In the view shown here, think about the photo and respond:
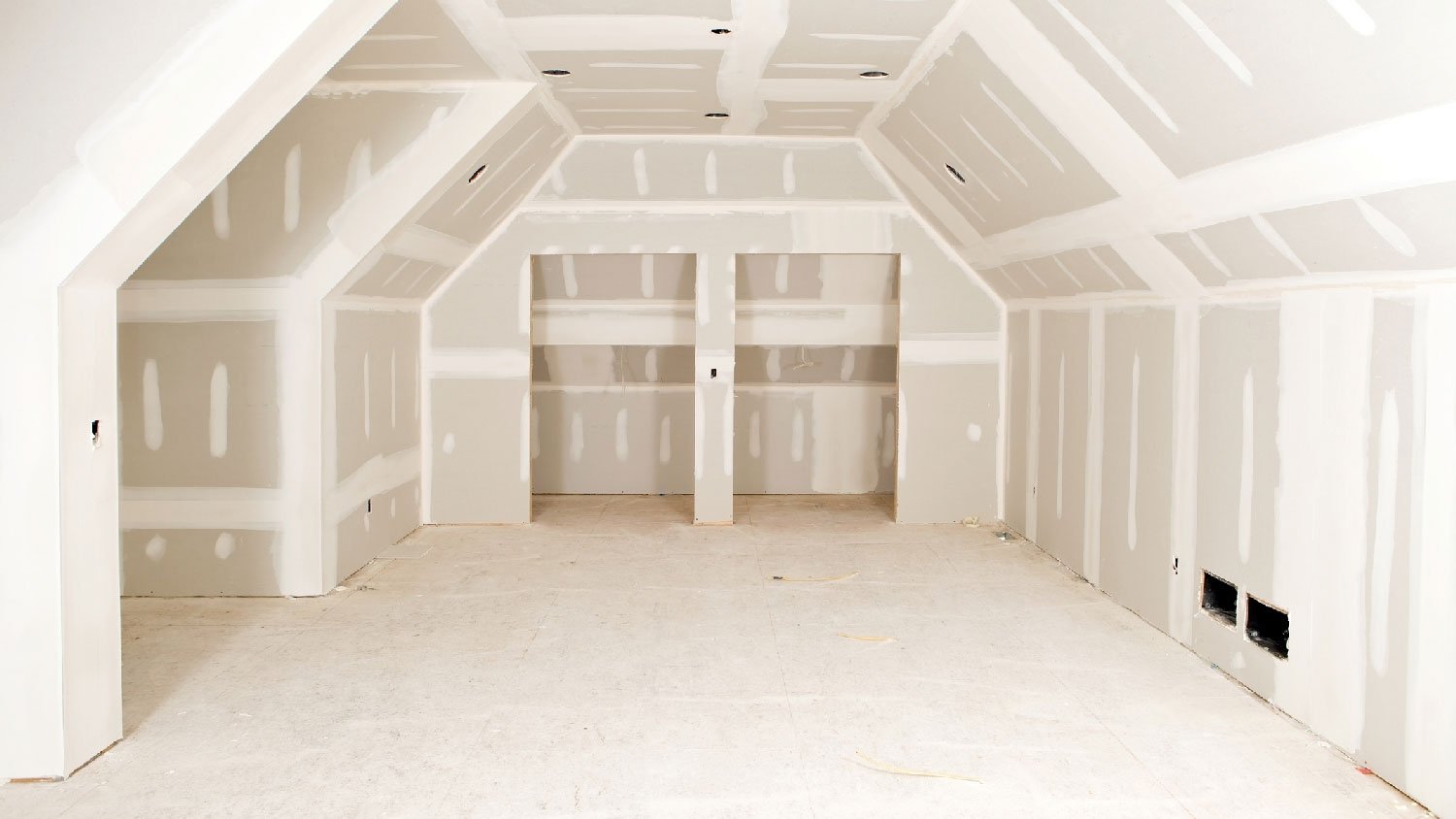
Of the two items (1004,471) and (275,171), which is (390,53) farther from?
(1004,471)

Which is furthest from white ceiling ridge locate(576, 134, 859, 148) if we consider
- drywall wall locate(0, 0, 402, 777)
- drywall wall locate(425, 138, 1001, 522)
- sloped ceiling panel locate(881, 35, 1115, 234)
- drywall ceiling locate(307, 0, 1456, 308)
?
drywall wall locate(0, 0, 402, 777)

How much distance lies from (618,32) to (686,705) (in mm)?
2598

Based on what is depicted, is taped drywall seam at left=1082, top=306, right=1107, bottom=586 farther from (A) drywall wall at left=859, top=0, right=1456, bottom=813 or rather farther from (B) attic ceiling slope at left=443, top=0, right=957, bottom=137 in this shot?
(B) attic ceiling slope at left=443, top=0, right=957, bottom=137

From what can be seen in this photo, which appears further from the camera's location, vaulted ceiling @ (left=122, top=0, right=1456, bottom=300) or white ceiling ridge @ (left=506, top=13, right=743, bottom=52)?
white ceiling ridge @ (left=506, top=13, right=743, bottom=52)

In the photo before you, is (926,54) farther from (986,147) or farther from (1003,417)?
(1003,417)

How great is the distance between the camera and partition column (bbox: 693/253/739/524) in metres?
6.45

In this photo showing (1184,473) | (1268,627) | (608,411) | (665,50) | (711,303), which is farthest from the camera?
(608,411)

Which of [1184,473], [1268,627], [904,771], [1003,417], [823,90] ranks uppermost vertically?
[823,90]

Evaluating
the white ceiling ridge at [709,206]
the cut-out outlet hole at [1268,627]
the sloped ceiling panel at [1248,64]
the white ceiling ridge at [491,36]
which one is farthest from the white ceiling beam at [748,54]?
the cut-out outlet hole at [1268,627]

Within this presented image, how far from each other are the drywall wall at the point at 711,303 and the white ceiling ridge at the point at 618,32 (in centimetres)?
215

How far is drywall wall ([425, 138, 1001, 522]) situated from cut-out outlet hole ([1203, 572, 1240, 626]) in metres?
2.67

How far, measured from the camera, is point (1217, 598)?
3.88 metres

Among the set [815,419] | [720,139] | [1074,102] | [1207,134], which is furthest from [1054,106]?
[815,419]

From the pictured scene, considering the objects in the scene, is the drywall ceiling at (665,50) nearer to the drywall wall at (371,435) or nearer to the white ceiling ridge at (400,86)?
the white ceiling ridge at (400,86)
